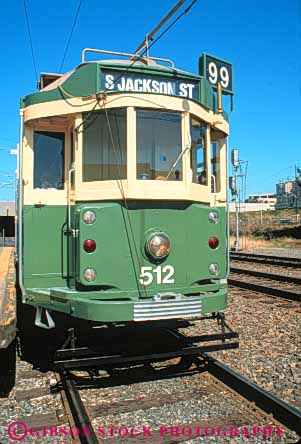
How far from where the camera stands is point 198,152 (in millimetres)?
6016

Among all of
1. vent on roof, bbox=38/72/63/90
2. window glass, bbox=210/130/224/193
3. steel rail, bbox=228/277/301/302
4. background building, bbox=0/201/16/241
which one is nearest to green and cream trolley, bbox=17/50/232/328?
window glass, bbox=210/130/224/193

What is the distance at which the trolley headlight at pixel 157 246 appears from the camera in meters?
5.38

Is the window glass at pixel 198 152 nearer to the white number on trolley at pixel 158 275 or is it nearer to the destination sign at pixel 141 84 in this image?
the destination sign at pixel 141 84

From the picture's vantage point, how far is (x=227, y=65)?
6.73m

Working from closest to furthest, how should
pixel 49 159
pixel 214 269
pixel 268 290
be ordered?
1. pixel 214 269
2. pixel 49 159
3. pixel 268 290

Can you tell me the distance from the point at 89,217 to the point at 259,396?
2.49 metres

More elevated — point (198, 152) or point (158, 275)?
point (198, 152)

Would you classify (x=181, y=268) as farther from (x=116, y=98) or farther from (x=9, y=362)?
(x=9, y=362)

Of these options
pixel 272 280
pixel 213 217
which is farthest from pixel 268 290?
pixel 213 217

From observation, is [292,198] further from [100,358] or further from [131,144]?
[100,358]

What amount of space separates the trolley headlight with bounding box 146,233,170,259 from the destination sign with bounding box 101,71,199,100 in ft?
5.44

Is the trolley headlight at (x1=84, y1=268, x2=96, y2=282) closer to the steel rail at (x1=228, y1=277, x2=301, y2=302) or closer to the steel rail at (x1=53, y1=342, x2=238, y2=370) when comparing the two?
the steel rail at (x1=53, y1=342, x2=238, y2=370)

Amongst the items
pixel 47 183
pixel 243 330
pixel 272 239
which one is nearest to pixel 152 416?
pixel 47 183

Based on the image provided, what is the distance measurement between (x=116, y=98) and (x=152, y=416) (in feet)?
10.9
